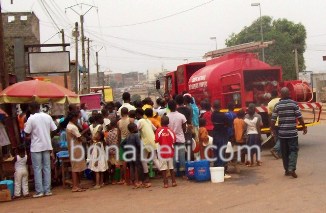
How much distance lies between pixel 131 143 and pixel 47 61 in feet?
24.0

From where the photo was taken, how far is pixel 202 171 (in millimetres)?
9500

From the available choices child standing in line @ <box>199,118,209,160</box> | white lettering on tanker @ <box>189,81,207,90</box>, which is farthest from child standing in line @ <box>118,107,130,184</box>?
white lettering on tanker @ <box>189,81,207,90</box>

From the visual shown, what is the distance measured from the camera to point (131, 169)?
962cm

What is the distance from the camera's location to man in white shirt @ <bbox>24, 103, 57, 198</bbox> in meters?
9.11

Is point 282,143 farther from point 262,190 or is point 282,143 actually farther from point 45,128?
point 45,128

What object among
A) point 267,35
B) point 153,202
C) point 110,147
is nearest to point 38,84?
point 110,147

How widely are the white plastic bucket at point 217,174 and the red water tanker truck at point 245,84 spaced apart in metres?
4.54

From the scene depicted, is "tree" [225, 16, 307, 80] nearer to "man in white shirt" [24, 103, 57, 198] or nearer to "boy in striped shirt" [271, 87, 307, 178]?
"boy in striped shirt" [271, 87, 307, 178]

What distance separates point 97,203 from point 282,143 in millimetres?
3921

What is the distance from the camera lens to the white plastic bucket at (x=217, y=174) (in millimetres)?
9320

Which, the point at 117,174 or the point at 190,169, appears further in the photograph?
the point at 117,174

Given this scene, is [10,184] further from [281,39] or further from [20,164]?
[281,39]

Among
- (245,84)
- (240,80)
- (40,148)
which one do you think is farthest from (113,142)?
(245,84)

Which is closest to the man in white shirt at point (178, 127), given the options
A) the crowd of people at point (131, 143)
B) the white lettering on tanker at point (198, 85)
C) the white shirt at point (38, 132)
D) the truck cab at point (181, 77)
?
the crowd of people at point (131, 143)
